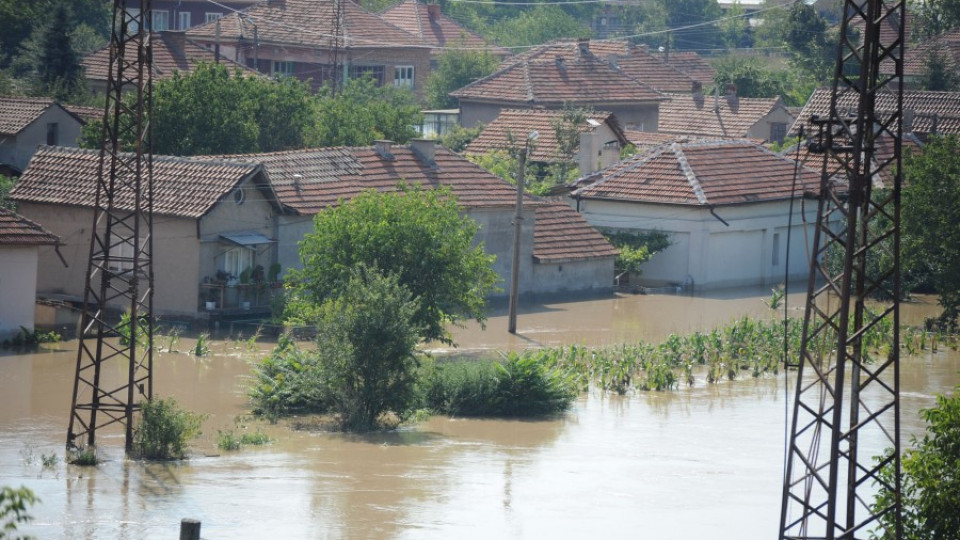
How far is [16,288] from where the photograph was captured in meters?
32.0

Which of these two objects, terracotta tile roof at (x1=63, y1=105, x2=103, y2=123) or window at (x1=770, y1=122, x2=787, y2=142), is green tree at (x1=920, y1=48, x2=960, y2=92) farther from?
terracotta tile roof at (x1=63, y1=105, x2=103, y2=123)

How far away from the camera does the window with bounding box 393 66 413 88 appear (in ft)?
267

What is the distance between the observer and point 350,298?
88.1 ft

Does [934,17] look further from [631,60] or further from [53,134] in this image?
[53,134]

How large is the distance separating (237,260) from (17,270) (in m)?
5.60

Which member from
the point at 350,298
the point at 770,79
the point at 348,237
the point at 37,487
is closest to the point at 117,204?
the point at 348,237

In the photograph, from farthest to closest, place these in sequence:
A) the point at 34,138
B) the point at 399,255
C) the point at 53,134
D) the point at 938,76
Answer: the point at 938,76 → the point at 53,134 → the point at 34,138 → the point at 399,255

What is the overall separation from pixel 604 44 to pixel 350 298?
53251 millimetres

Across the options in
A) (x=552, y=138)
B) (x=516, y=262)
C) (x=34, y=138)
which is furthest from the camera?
(x=552, y=138)

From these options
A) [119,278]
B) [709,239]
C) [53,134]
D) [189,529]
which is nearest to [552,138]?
[709,239]

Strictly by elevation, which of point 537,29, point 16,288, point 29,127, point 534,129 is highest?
point 537,29

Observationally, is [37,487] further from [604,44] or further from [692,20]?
[692,20]

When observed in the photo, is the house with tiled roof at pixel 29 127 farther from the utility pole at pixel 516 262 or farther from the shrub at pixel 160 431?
the shrub at pixel 160 431

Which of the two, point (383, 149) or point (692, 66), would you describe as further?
point (692, 66)
